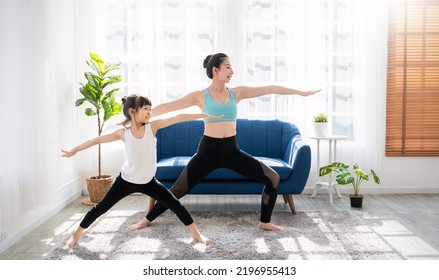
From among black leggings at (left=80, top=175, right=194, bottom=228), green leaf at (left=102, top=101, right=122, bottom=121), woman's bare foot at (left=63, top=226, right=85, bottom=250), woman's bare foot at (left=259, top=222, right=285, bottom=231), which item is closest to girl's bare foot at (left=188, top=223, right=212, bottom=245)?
black leggings at (left=80, top=175, right=194, bottom=228)

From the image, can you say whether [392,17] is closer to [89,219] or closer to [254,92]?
[254,92]

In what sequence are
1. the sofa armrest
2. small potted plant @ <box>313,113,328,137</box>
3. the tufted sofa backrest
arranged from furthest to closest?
small potted plant @ <box>313,113,328,137</box> < the tufted sofa backrest < the sofa armrest

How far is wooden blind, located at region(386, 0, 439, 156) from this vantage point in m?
5.01

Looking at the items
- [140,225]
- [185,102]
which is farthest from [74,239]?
[185,102]

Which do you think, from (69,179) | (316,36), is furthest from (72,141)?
(316,36)

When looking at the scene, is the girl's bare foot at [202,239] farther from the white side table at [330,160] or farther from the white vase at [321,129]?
the white vase at [321,129]

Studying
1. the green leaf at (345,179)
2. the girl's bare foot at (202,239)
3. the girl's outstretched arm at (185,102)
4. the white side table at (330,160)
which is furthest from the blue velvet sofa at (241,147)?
the girl's bare foot at (202,239)

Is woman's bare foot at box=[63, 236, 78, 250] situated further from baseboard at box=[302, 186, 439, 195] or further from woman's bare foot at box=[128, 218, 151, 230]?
baseboard at box=[302, 186, 439, 195]

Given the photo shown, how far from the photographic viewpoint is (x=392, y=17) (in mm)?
4996

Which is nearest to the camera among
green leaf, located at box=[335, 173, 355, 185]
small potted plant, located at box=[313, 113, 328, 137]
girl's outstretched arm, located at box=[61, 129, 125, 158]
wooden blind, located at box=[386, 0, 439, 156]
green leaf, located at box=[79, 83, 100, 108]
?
girl's outstretched arm, located at box=[61, 129, 125, 158]

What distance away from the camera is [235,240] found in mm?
3240

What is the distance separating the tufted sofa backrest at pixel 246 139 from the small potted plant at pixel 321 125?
31 cm

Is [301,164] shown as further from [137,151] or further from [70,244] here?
[70,244]

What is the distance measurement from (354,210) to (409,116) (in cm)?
149
